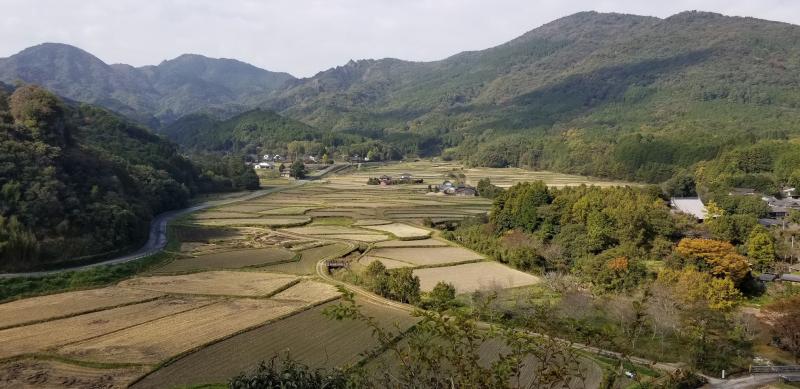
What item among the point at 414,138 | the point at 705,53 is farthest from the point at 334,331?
the point at 705,53

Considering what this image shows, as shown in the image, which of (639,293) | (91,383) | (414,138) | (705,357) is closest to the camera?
(91,383)

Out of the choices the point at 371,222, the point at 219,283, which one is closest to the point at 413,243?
the point at 371,222

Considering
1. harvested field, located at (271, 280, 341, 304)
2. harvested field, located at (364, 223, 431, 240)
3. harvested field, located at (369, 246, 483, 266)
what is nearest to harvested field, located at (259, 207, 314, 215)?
harvested field, located at (364, 223, 431, 240)

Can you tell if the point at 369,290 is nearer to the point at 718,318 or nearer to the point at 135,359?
the point at 135,359

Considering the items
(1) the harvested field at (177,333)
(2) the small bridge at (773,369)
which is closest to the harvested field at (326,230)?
(1) the harvested field at (177,333)

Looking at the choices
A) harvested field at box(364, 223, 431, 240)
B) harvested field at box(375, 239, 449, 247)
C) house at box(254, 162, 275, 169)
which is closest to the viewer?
harvested field at box(375, 239, 449, 247)

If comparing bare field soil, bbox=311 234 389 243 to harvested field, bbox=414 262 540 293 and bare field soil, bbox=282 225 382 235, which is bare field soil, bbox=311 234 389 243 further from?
harvested field, bbox=414 262 540 293

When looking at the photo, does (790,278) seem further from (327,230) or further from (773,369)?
(327,230)
